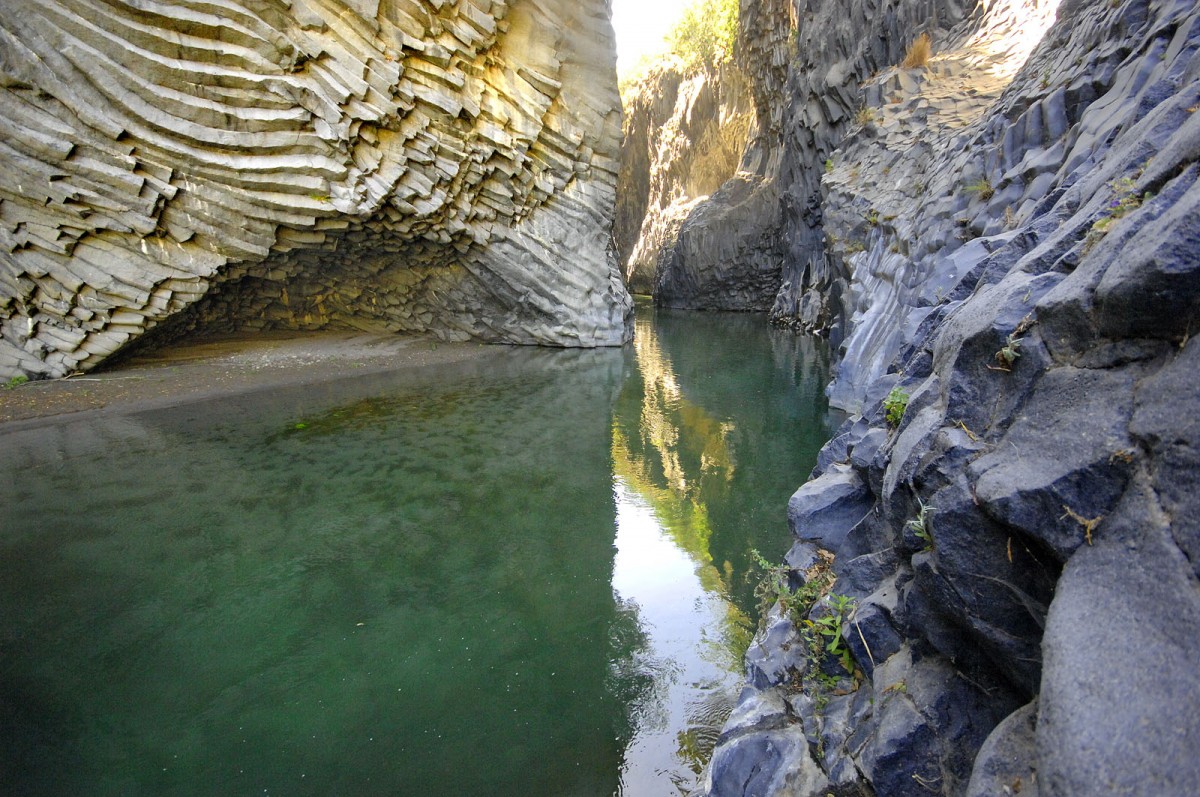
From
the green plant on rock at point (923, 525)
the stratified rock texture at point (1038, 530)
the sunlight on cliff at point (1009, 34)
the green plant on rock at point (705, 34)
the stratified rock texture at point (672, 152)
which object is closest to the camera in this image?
the stratified rock texture at point (1038, 530)

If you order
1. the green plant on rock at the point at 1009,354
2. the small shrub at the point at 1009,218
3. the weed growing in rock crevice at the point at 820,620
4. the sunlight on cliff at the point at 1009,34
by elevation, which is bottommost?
the weed growing in rock crevice at the point at 820,620

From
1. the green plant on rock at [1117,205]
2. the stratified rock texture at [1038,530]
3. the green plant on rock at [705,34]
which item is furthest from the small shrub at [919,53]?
the green plant on rock at [705,34]

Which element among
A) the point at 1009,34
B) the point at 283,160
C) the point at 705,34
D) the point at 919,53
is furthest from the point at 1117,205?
the point at 705,34

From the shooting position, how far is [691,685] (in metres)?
4.08

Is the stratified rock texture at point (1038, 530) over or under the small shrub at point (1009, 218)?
under

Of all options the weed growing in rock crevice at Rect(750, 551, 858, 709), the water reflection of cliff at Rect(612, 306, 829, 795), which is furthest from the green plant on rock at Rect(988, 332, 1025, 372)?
the water reflection of cliff at Rect(612, 306, 829, 795)

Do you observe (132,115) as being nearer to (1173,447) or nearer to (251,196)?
(251,196)

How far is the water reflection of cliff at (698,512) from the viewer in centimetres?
→ 390

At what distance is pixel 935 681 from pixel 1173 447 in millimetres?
1181

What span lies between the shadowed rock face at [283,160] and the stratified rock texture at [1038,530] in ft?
39.1

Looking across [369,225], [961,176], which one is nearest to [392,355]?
[369,225]

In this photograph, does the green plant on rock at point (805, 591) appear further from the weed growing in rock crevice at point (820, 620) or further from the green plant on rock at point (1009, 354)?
the green plant on rock at point (1009, 354)

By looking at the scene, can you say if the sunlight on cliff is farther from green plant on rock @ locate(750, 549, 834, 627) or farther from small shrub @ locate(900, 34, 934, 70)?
green plant on rock @ locate(750, 549, 834, 627)

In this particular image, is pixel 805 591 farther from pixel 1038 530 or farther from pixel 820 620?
pixel 1038 530
